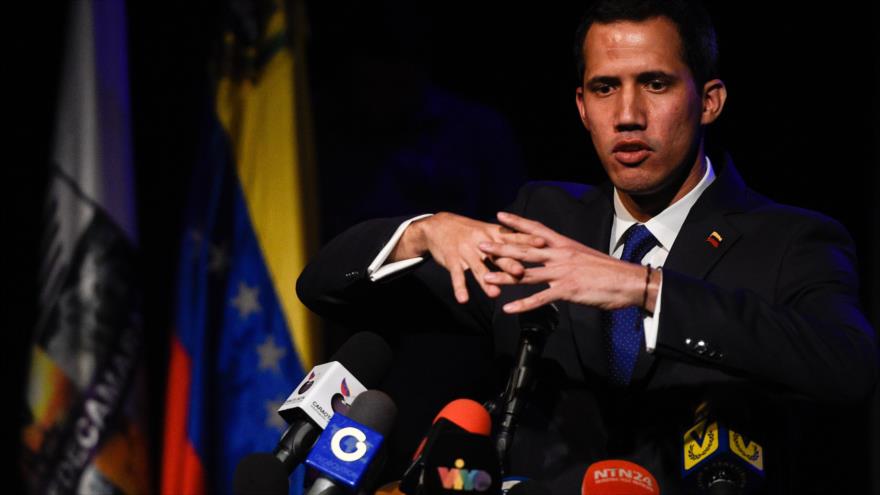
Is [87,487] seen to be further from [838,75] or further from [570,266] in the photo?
[838,75]

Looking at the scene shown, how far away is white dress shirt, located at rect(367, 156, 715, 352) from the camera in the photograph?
5.35ft

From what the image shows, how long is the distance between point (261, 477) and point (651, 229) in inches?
36.7

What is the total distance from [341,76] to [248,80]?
0.33 metres

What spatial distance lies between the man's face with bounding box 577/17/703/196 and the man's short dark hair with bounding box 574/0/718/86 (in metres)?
0.01

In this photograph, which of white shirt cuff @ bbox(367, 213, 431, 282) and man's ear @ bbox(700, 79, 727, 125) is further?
man's ear @ bbox(700, 79, 727, 125)

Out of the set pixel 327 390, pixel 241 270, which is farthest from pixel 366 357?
pixel 241 270

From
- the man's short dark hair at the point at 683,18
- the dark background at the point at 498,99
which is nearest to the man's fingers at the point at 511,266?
the man's short dark hair at the point at 683,18

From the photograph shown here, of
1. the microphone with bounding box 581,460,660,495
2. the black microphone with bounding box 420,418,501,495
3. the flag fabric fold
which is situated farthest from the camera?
the flag fabric fold

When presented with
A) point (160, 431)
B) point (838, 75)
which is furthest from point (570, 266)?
point (160, 431)

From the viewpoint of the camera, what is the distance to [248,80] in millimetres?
3238

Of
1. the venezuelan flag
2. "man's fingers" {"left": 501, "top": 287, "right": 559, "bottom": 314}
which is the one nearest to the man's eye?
"man's fingers" {"left": 501, "top": 287, "right": 559, "bottom": 314}

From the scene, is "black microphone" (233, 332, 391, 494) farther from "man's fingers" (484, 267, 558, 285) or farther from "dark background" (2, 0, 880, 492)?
"dark background" (2, 0, 880, 492)

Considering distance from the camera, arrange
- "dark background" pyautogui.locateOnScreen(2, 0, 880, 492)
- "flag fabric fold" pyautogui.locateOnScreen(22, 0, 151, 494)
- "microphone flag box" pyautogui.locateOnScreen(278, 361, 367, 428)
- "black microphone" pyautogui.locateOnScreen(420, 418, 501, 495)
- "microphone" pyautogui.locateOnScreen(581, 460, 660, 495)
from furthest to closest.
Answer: "flag fabric fold" pyautogui.locateOnScreen(22, 0, 151, 494) → "dark background" pyautogui.locateOnScreen(2, 0, 880, 492) → "microphone flag box" pyautogui.locateOnScreen(278, 361, 367, 428) → "microphone" pyautogui.locateOnScreen(581, 460, 660, 495) → "black microphone" pyautogui.locateOnScreen(420, 418, 501, 495)

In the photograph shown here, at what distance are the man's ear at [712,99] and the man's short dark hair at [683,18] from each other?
2cm
